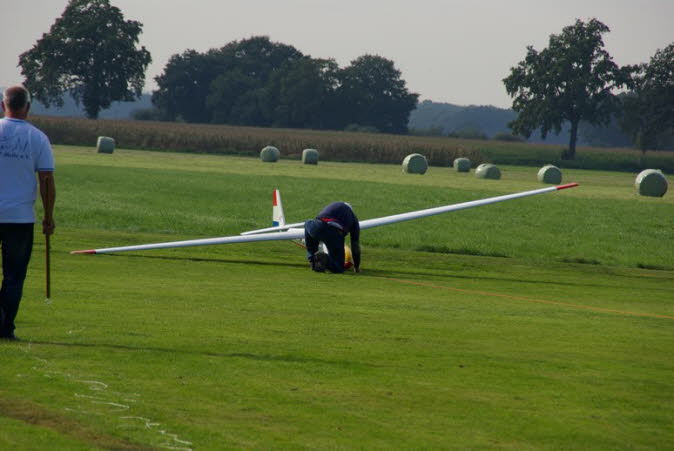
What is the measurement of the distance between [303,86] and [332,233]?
4985 inches

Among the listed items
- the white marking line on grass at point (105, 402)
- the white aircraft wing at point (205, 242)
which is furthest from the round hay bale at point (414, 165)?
the white marking line on grass at point (105, 402)

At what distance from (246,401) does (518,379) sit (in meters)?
2.55

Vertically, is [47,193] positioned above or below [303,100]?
below

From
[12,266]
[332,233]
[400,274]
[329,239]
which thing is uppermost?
[12,266]

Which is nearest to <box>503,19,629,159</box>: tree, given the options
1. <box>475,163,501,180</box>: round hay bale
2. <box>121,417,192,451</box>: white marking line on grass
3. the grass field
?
<box>475,163,501,180</box>: round hay bale

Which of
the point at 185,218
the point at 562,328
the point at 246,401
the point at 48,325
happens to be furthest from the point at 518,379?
the point at 185,218

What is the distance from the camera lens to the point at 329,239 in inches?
715

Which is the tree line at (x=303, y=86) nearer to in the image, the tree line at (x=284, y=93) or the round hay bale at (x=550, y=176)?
the tree line at (x=284, y=93)

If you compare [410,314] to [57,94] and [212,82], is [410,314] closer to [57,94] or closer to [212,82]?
[57,94]

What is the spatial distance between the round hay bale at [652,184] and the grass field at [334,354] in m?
22.9

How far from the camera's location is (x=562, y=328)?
1216cm

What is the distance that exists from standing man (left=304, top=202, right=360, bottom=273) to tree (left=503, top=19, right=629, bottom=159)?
4071 inches

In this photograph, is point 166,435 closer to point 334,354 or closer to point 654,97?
point 334,354

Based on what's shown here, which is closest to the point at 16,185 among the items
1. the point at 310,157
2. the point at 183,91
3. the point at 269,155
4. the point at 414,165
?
the point at 414,165
